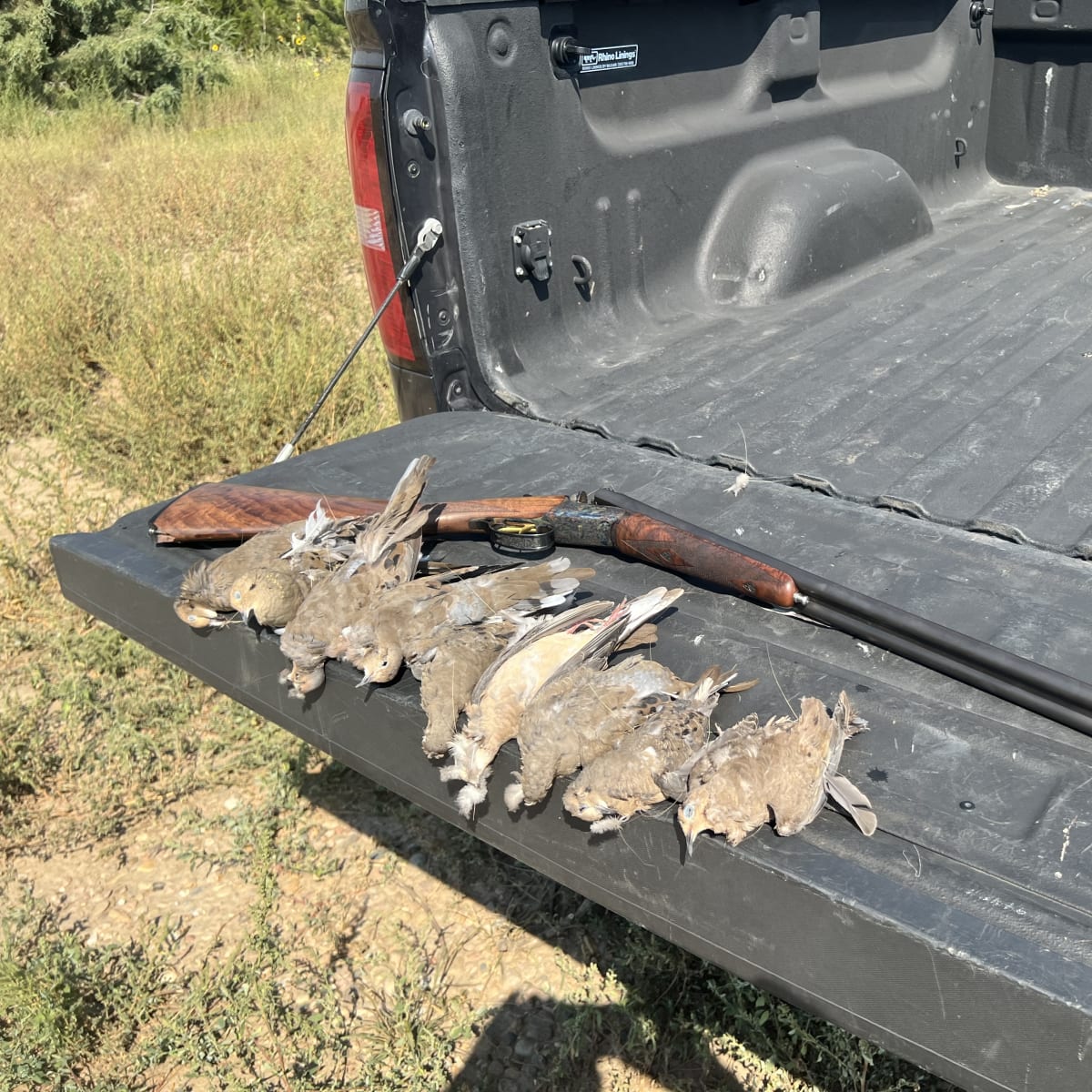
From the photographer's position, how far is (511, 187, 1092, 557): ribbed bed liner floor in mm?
2322

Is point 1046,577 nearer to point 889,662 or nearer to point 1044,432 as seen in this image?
point 889,662

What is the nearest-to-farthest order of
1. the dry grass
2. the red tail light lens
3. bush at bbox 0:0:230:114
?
the red tail light lens < the dry grass < bush at bbox 0:0:230:114

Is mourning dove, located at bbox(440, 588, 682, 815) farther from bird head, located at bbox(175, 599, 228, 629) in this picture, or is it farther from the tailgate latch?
the tailgate latch

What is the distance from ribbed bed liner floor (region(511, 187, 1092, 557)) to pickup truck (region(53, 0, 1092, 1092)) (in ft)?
0.04

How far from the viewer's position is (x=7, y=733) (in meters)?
3.56

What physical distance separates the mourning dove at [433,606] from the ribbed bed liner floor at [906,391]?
2.32ft

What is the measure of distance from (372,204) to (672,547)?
4.47ft

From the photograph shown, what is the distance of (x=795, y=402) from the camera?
9.29 feet

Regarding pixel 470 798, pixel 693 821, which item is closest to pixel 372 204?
pixel 470 798

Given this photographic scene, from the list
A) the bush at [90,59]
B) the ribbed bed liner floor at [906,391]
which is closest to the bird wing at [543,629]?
the ribbed bed liner floor at [906,391]

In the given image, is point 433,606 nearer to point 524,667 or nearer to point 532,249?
point 524,667

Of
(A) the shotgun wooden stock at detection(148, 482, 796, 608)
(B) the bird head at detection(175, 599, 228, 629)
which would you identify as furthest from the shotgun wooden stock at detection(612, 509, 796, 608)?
(B) the bird head at detection(175, 599, 228, 629)

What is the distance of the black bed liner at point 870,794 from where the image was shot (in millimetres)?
1284

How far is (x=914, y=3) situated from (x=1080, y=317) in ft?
6.12
